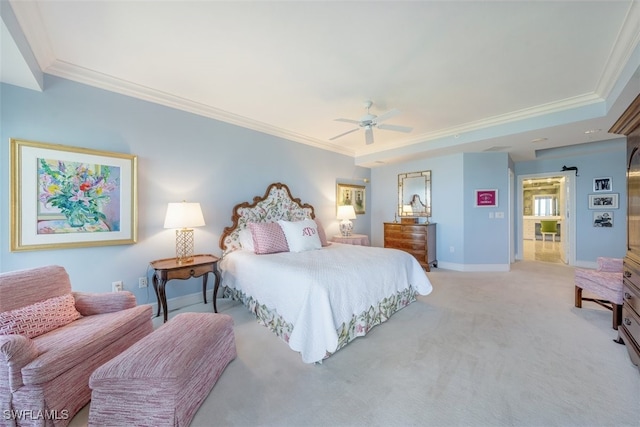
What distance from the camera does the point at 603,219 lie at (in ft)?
15.8

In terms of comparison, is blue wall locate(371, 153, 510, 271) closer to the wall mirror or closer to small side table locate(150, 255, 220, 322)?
the wall mirror

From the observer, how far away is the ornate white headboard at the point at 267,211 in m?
3.49

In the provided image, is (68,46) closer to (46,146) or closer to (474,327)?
(46,146)

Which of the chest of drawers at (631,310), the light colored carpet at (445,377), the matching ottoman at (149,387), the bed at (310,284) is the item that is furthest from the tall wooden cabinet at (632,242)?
the matching ottoman at (149,387)

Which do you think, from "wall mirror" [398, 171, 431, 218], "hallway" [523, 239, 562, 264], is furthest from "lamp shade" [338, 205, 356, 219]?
"hallway" [523, 239, 562, 264]

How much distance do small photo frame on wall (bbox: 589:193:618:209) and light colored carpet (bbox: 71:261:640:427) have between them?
11.0ft

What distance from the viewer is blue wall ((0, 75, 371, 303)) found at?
222cm

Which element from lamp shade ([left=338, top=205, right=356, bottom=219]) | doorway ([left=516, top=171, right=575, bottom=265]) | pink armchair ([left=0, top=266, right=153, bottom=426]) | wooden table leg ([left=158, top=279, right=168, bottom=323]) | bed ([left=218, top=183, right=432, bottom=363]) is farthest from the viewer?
doorway ([left=516, top=171, right=575, bottom=265])

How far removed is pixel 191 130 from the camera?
10.4 ft

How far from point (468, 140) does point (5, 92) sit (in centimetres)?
550

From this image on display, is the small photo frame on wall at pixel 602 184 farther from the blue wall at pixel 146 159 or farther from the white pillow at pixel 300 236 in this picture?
the blue wall at pixel 146 159

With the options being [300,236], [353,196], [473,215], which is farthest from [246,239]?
[473,215]

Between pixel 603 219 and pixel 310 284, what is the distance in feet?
20.8

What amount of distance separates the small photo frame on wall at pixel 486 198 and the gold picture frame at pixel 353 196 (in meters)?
2.31
